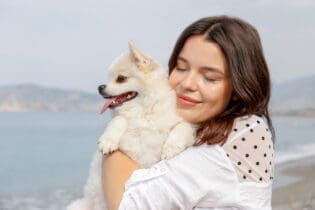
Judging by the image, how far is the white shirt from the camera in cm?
265

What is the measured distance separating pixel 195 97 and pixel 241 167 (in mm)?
357

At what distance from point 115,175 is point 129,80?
0.42m

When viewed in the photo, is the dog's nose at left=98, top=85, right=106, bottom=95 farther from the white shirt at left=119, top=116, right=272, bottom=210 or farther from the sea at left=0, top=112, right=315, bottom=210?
the sea at left=0, top=112, right=315, bottom=210

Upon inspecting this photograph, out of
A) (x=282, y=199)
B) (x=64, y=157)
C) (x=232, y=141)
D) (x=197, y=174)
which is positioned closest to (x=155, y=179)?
(x=197, y=174)

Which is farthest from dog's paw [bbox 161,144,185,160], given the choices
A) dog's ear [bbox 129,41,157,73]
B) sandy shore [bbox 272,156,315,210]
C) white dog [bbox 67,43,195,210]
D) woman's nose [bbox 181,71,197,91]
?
sandy shore [bbox 272,156,315,210]

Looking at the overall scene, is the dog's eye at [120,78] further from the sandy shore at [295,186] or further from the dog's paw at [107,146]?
the sandy shore at [295,186]

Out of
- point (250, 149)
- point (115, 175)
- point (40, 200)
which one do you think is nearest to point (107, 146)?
point (115, 175)

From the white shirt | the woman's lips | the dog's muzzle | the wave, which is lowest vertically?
the white shirt

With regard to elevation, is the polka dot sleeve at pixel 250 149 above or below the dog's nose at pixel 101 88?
below

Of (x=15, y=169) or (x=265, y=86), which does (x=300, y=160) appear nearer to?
(x=15, y=169)

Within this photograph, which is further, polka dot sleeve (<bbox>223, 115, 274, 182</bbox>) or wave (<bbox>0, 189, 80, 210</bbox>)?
wave (<bbox>0, 189, 80, 210</bbox>)

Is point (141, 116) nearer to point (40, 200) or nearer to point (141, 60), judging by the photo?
point (141, 60)

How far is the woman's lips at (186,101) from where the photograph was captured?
283 cm

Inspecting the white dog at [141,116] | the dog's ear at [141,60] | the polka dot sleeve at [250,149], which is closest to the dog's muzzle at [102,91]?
the white dog at [141,116]
